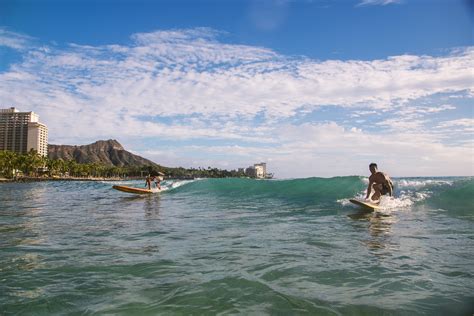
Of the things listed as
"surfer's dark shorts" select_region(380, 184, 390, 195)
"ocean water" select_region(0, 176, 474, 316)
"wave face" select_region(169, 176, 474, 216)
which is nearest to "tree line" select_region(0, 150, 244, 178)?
"wave face" select_region(169, 176, 474, 216)

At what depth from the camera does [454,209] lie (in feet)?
41.4

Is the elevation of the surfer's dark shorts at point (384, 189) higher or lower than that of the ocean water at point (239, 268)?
higher

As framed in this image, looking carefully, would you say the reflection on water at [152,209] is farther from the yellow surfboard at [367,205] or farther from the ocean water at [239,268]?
the yellow surfboard at [367,205]

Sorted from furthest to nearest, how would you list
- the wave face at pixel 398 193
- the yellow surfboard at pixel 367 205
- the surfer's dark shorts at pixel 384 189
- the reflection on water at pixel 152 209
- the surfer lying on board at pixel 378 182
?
1. the wave face at pixel 398 193
2. the surfer's dark shorts at pixel 384 189
3. the surfer lying on board at pixel 378 182
4. the yellow surfboard at pixel 367 205
5. the reflection on water at pixel 152 209

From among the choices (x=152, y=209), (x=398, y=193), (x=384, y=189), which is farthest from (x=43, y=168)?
(x=384, y=189)

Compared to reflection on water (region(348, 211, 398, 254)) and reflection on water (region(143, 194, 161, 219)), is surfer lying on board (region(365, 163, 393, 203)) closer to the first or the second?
reflection on water (region(348, 211, 398, 254))

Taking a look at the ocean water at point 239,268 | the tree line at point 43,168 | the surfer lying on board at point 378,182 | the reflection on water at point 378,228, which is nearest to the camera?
the ocean water at point 239,268

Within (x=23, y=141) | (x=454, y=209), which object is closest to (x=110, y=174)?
(x=23, y=141)

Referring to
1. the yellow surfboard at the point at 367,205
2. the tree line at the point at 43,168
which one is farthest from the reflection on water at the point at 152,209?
the tree line at the point at 43,168

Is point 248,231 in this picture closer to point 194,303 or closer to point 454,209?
point 194,303

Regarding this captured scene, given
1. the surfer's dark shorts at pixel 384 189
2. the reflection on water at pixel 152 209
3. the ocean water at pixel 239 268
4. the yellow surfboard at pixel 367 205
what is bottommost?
the reflection on water at pixel 152 209

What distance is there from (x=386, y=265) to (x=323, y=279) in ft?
4.09

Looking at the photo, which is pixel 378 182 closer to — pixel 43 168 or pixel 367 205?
pixel 367 205

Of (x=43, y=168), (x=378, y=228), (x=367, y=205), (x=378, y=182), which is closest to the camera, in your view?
(x=378, y=228)
